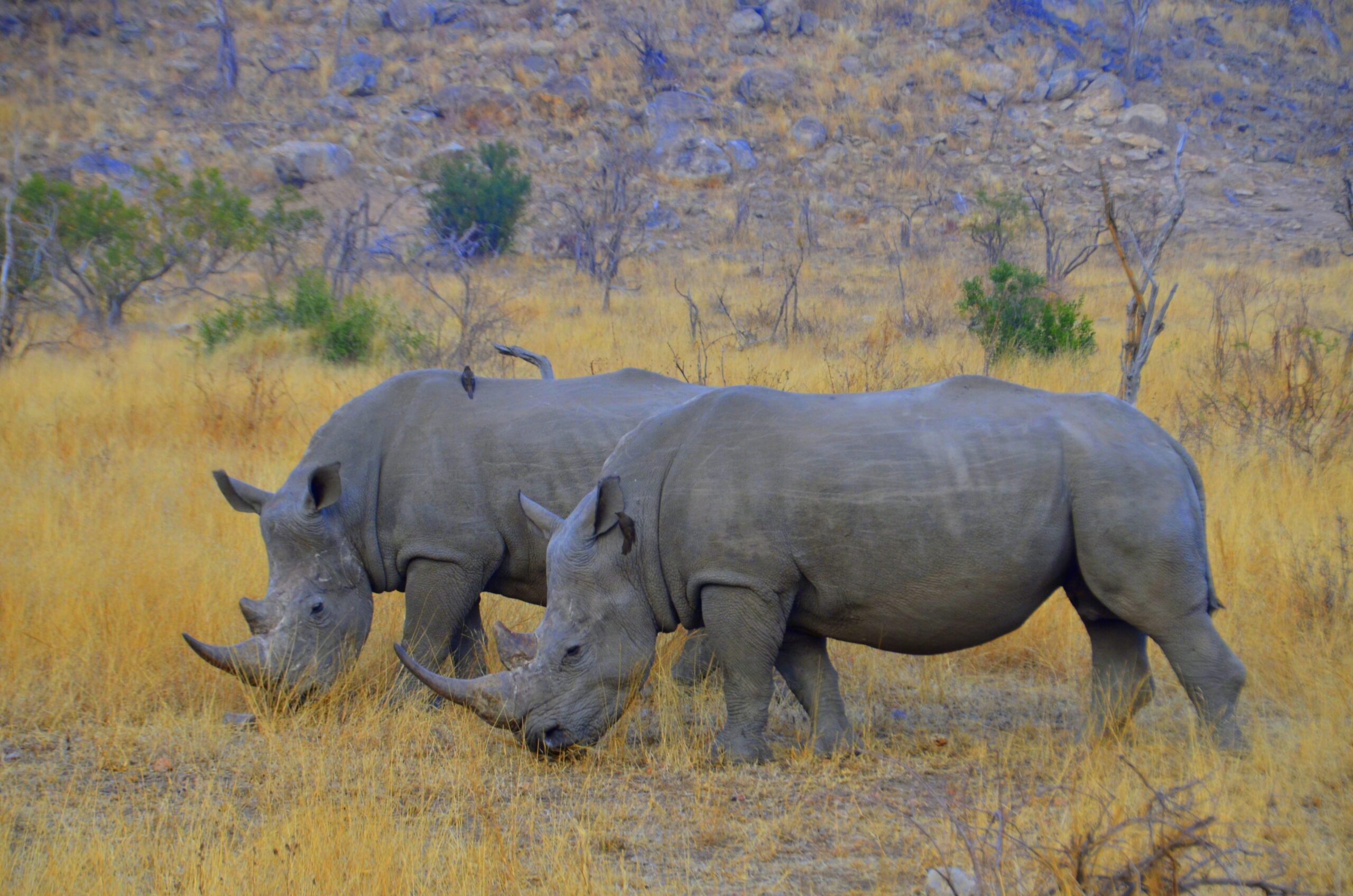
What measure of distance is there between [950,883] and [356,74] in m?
34.5

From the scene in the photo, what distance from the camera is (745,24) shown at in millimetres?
37062

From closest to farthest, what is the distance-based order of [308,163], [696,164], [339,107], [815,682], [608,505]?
[608,505], [815,682], [308,163], [696,164], [339,107]

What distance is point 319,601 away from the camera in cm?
531

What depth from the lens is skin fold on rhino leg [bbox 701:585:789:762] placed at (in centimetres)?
462

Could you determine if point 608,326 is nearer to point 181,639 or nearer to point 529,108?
point 181,639

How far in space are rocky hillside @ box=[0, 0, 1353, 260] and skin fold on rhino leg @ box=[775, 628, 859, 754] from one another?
2056 cm

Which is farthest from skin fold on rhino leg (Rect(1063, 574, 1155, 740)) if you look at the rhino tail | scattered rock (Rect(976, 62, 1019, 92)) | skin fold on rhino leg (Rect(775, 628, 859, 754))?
scattered rock (Rect(976, 62, 1019, 92))

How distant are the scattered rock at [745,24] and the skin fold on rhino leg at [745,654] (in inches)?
1370

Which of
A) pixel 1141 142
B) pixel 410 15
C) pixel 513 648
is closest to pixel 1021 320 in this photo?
pixel 513 648

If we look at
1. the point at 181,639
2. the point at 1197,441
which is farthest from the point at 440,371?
the point at 1197,441

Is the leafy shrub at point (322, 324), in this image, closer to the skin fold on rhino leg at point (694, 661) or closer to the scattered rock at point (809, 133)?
the skin fold on rhino leg at point (694, 661)

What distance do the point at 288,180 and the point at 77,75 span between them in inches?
391

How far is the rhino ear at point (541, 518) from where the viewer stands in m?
4.88

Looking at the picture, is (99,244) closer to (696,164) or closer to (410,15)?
(696,164)
